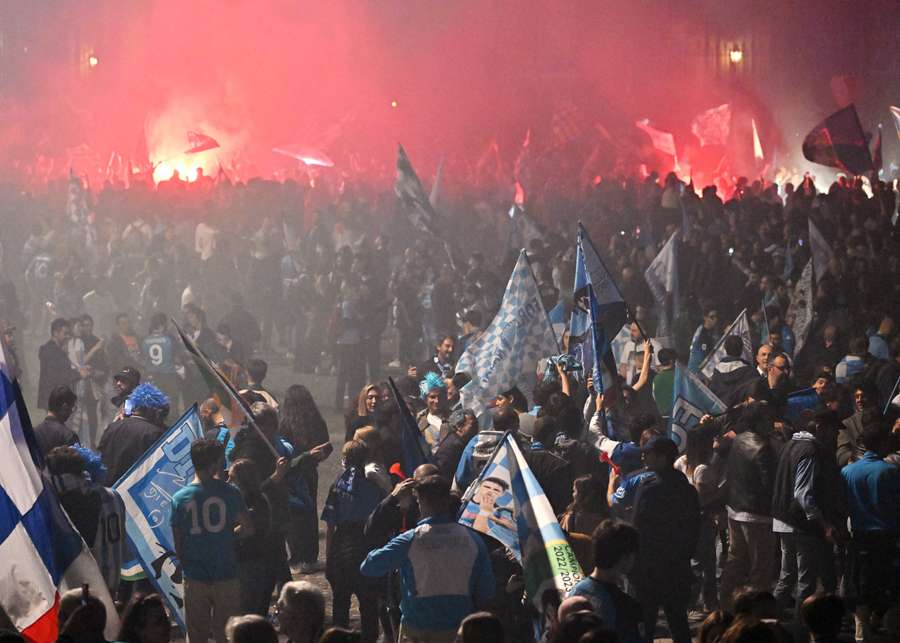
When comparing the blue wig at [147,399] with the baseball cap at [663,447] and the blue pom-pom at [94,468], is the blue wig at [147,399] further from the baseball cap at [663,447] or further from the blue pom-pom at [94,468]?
the baseball cap at [663,447]

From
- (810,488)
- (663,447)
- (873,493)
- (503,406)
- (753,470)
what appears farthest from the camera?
(753,470)

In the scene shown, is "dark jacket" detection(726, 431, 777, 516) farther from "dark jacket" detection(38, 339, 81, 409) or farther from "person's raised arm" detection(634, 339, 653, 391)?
"dark jacket" detection(38, 339, 81, 409)

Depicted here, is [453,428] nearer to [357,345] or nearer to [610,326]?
[610,326]

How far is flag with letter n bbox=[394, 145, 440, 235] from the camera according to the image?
20719mm

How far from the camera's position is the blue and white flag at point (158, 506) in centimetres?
874

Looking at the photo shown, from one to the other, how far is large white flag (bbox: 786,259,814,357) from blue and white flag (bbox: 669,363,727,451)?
16.8 feet

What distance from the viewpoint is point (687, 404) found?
11.3 m

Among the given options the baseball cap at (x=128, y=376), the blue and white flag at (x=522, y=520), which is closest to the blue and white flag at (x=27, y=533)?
the blue and white flag at (x=522, y=520)

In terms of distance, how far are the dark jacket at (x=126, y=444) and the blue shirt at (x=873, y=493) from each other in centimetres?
429

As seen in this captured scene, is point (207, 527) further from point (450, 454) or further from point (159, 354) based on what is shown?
point (159, 354)

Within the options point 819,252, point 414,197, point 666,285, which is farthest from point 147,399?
point 414,197

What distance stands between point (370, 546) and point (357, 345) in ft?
33.7

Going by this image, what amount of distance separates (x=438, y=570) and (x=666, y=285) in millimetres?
10889

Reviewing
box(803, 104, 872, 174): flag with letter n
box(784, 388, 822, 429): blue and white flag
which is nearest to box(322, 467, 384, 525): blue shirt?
box(784, 388, 822, 429): blue and white flag
